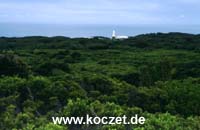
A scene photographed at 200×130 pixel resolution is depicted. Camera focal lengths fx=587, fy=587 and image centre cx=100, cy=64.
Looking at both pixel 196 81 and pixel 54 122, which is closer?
pixel 54 122

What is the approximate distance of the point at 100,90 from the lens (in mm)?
17656

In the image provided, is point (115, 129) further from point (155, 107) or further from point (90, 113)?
point (155, 107)

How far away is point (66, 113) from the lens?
39.0ft

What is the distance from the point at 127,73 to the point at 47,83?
1245 centimetres

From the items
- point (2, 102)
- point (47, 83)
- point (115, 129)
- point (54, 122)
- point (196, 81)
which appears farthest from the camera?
point (196, 81)

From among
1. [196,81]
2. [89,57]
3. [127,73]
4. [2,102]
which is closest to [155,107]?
[2,102]

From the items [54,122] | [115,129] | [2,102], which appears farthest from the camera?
[2,102]

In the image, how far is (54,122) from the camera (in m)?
11.5

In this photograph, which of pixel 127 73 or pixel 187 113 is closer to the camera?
pixel 187 113

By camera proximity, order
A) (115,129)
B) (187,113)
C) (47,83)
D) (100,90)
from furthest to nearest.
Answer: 1. (100,90)
2. (47,83)
3. (187,113)
4. (115,129)

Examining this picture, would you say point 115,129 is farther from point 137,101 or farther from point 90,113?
point 137,101

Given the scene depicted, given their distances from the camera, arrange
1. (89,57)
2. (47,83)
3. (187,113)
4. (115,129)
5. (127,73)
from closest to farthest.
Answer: (115,129), (187,113), (47,83), (127,73), (89,57)

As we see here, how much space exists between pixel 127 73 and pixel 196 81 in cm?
752

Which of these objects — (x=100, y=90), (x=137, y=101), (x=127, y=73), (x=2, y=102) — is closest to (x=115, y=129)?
(x=2, y=102)
